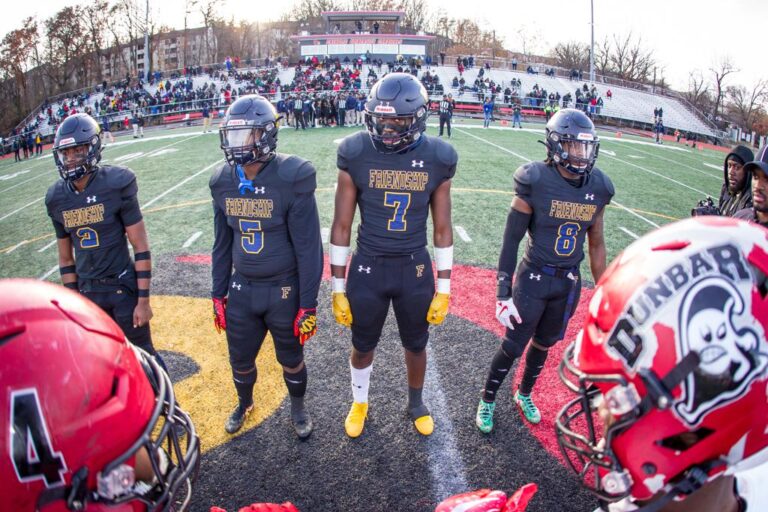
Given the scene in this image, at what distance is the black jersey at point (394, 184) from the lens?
3369mm

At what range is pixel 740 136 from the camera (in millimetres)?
33438

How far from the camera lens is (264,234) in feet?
11.0

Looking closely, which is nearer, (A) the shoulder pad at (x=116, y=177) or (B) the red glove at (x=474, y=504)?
(B) the red glove at (x=474, y=504)

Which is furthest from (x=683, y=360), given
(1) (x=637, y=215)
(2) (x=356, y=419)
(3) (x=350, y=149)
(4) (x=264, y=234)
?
(1) (x=637, y=215)

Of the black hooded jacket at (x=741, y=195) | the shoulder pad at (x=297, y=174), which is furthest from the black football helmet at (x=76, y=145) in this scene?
the black hooded jacket at (x=741, y=195)

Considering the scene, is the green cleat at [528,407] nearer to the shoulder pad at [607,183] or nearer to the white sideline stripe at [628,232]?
the shoulder pad at [607,183]

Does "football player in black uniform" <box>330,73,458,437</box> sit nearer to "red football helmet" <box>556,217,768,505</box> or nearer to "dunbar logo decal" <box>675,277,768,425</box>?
"red football helmet" <box>556,217,768,505</box>

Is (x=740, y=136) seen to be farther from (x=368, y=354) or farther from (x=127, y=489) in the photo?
(x=127, y=489)

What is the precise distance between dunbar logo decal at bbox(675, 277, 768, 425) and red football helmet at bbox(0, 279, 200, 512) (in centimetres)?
146

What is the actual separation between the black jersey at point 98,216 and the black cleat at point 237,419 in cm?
142

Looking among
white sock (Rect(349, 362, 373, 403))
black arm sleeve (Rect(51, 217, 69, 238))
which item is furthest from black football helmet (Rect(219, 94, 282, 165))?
white sock (Rect(349, 362, 373, 403))

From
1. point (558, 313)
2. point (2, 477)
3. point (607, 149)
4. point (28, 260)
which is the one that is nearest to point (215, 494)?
point (2, 477)

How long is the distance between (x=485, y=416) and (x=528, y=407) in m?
0.40

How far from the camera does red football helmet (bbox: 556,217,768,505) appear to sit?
1.23m
